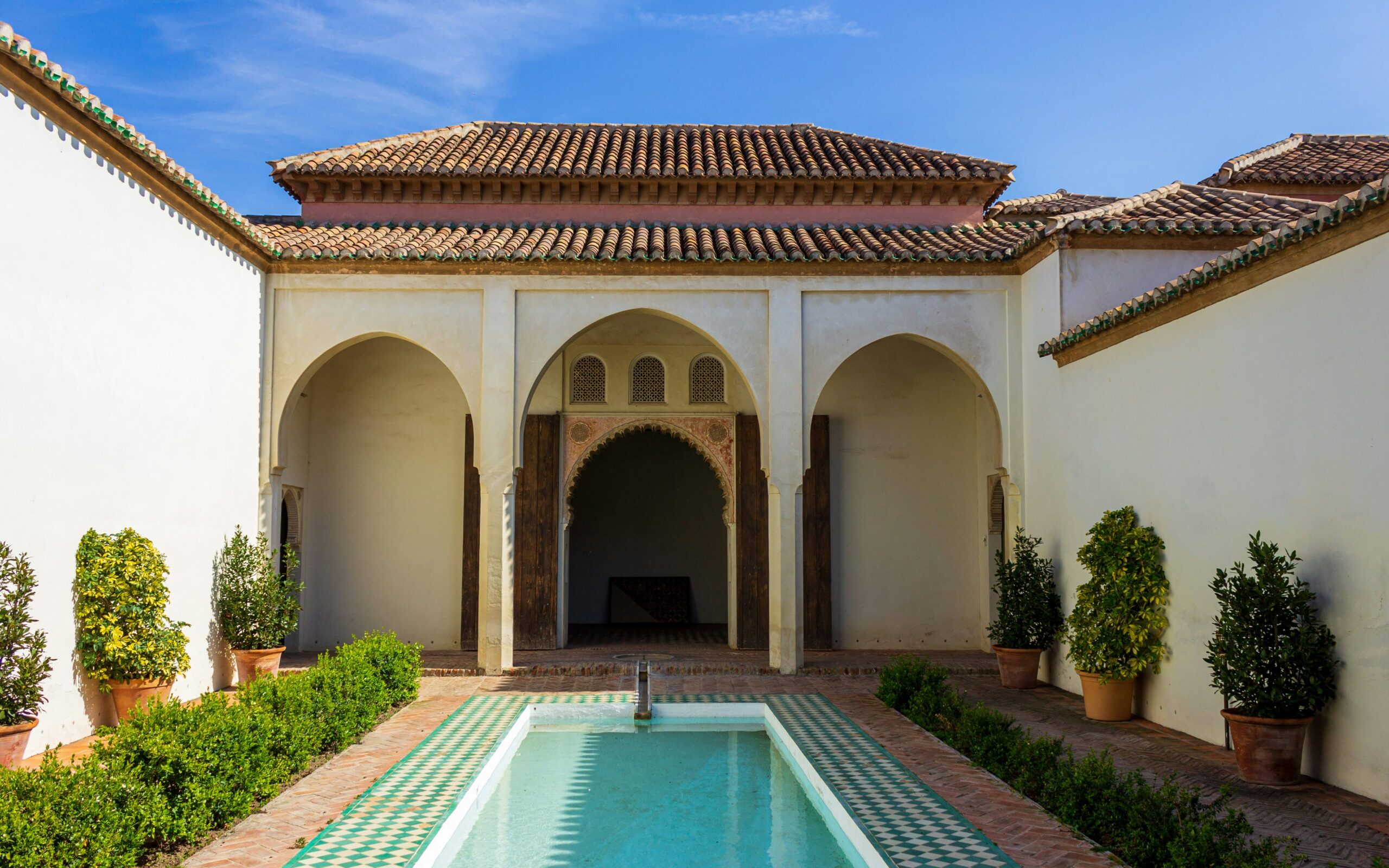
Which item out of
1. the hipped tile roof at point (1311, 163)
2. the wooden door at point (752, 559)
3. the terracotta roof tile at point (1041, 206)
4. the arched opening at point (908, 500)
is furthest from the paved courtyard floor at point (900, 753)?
the hipped tile roof at point (1311, 163)

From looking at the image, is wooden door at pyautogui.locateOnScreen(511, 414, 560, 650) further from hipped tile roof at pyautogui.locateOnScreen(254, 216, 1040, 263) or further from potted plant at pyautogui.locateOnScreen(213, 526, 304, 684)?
potted plant at pyautogui.locateOnScreen(213, 526, 304, 684)

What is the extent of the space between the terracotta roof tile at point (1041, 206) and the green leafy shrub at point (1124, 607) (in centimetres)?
764

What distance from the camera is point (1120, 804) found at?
5.44m

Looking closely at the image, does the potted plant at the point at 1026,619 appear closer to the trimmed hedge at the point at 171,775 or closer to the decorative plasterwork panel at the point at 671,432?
the decorative plasterwork panel at the point at 671,432

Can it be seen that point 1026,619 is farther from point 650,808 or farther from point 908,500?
point 650,808

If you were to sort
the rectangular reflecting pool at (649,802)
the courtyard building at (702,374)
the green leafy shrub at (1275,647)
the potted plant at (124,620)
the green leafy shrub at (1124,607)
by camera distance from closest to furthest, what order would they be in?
the rectangular reflecting pool at (649,802) < the green leafy shrub at (1275,647) < the courtyard building at (702,374) < the potted plant at (124,620) < the green leafy shrub at (1124,607)

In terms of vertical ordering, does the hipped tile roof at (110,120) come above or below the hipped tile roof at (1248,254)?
above

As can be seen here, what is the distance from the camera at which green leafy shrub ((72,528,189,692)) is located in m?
8.03

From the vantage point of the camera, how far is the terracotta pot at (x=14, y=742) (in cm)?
659

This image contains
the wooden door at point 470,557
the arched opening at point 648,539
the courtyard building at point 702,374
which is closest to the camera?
the courtyard building at point 702,374

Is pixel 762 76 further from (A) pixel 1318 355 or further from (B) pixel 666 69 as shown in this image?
(A) pixel 1318 355

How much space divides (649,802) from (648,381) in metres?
7.51

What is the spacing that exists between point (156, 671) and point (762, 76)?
32.2ft

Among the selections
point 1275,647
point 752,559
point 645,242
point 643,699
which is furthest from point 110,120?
point 1275,647
